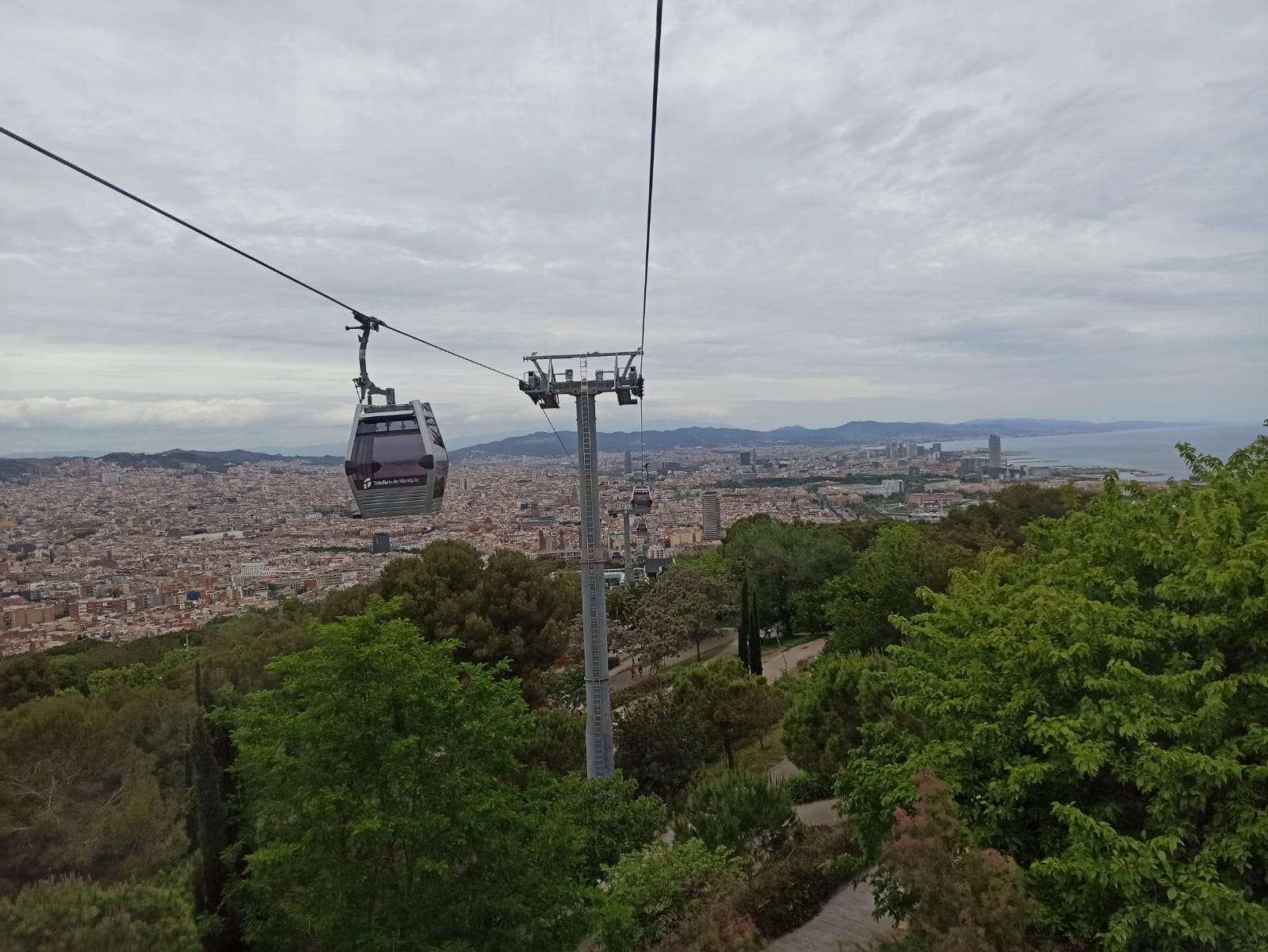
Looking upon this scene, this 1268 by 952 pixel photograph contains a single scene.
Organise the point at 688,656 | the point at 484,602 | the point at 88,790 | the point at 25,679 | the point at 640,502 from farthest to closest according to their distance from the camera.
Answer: the point at 688,656, the point at 484,602, the point at 640,502, the point at 25,679, the point at 88,790

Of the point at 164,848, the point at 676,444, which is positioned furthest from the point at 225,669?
the point at 676,444

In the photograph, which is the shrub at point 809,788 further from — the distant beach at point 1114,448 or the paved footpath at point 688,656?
the distant beach at point 1114,448

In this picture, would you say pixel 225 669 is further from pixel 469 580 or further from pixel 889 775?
pixel 889 775

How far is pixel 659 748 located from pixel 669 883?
17.1 ft

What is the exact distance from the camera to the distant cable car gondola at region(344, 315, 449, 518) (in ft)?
25.1

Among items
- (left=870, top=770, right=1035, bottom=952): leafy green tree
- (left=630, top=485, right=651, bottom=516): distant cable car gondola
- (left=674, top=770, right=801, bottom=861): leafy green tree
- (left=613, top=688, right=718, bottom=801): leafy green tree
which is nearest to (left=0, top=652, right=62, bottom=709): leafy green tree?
(left=613, top=688, right=718, bottom=801): leafy green tree

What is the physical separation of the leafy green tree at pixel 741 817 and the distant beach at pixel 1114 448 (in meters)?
20.1

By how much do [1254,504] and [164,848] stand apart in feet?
40.9

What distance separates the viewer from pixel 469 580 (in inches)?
806

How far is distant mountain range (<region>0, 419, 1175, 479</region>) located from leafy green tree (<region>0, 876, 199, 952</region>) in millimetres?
4464

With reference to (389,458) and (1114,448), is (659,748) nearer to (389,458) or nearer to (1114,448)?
(389,458)

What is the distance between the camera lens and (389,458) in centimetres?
771

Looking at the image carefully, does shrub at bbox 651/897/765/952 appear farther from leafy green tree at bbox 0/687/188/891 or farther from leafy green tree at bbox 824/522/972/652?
leafy green tree at bbox 824/522/972/652

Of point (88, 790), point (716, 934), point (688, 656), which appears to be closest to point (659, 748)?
point (716, 934)
